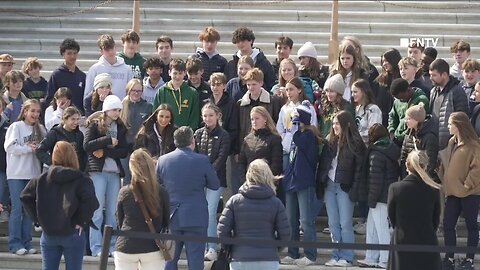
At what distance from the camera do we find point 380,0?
2164 cm

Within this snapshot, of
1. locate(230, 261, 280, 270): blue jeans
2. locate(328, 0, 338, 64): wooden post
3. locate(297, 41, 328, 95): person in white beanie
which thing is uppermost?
locate(328, 0, 338, 64): wooden post

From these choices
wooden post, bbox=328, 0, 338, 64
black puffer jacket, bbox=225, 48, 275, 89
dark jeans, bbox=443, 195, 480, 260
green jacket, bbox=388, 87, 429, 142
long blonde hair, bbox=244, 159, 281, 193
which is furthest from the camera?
wooden post, bbox=328, 0, 338, 64

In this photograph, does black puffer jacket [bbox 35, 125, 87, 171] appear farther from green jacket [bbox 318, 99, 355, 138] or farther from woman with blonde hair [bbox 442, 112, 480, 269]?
woman with blonde hair [bbox 442, 112, 480, 269]

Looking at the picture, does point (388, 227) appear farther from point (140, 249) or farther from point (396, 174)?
point (140, 249)

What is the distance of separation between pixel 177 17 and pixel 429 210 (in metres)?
9.72

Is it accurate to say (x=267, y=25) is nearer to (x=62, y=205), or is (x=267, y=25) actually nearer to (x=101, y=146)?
(x=101, y=146)

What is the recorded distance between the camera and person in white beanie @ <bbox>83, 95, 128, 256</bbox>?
14.9m

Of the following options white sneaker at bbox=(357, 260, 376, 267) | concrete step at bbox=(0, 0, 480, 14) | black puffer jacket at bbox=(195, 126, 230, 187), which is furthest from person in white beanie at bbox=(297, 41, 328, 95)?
concrete step at bbox=(0, 0, 480, 14)

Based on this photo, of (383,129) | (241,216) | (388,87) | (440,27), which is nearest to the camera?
(241,216)

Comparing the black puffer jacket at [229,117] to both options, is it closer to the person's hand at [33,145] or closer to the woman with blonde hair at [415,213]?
the person's hand at [33,145]

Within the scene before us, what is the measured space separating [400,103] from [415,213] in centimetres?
238

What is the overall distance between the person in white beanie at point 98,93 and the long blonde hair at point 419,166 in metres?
4.13

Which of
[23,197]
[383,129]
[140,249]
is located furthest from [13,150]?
[383,129]

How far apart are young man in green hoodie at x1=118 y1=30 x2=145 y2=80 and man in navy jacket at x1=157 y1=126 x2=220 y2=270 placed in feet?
9.73
